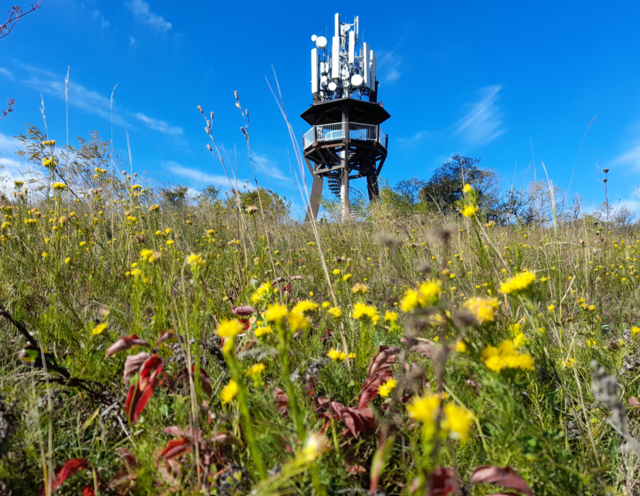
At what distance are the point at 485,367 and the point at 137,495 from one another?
821mm

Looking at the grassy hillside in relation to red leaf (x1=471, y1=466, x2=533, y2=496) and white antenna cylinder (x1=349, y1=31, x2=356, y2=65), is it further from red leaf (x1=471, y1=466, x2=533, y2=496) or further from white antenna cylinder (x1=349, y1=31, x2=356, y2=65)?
white antenna cylinder (x1=349, y1=31, x2=356, y2=65)

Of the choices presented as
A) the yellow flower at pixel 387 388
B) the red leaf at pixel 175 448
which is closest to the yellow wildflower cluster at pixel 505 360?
the yellow flower at pixel 387 388

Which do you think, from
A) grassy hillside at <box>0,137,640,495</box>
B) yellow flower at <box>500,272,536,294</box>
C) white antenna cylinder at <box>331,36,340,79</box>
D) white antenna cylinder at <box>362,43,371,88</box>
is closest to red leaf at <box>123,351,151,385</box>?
grassy hillside at <box>0,137,640,495</box>

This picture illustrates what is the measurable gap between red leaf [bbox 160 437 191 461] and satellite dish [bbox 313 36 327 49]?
2083 cm

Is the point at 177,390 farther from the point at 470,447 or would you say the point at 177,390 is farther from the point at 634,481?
the point at 634,481

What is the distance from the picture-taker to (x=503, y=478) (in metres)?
0.51

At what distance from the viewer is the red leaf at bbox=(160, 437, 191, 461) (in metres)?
0.66

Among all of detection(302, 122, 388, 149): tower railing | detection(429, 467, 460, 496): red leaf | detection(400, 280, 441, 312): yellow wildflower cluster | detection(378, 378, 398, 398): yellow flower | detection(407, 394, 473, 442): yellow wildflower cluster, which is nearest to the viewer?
detection(407, 394, 473, 442): yellow wildflower cluster

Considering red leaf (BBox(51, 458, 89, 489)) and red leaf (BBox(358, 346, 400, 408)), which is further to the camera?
red leaf (BBox(358, 346, 400, 408))

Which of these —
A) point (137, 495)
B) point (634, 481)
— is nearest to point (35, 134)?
point (137, 495)

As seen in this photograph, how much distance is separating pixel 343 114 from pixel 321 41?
16.3 ft

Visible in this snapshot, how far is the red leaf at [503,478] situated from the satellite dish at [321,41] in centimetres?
2092

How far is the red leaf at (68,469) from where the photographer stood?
63 cm

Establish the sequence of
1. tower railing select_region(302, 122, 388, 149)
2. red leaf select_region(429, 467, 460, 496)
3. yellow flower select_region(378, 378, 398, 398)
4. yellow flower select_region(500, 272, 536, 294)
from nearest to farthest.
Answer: red leaf select_region(429, 467, 460, 496), yellow flower select_region(500, 272, 536, 294), yellow flower select_region(378, 378, 398, 398), tower railing select_region(302, 122, 388, 149)
